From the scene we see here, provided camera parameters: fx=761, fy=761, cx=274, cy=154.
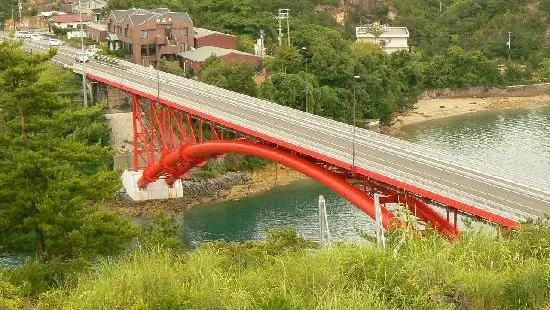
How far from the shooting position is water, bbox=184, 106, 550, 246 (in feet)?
107

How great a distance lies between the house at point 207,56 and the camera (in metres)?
50.3

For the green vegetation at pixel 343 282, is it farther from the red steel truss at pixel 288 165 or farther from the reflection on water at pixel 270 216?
the reflection on water at pixel 270 216

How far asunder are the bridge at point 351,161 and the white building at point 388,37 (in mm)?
34352

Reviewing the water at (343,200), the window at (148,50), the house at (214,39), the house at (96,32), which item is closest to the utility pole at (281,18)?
the house at (214,39)

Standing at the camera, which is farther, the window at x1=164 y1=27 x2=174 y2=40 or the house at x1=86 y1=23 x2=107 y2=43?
the house at x1=86 y1=23 x2=107 y2=43

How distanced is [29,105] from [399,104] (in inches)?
1588

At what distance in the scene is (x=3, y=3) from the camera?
7156cm

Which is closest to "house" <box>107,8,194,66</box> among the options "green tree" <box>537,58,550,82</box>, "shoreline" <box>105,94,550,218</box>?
"shoreline" <box>105,94,550,218</box>

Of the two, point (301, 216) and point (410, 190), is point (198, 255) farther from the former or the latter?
point (301, 216)

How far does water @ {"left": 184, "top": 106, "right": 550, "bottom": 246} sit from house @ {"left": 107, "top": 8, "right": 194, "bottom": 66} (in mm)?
16969

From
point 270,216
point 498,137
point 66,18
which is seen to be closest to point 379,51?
point 498,137

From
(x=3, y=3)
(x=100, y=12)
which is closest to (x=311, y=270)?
(x=100, y=12)

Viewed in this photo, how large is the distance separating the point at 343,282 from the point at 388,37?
63077 mm

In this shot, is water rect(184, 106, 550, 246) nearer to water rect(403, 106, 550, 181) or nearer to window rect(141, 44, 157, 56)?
water rect(403, 106, 550, 181)
